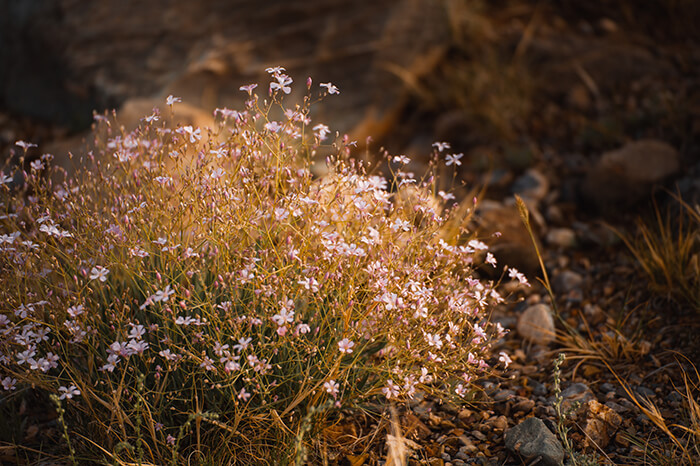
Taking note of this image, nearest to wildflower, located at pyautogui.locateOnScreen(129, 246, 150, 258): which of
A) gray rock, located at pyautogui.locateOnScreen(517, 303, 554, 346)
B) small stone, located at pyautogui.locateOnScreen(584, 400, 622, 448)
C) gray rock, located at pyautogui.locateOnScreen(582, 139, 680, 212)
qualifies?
small stone, located at pyautogui.locateOnScreen(584, 400, 622, 448)

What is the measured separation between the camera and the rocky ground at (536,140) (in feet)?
10.2

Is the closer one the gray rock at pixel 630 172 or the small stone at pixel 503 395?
the small stone at pixel 503 395

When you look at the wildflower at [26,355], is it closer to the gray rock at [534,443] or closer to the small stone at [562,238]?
the gray rock at [534,443]

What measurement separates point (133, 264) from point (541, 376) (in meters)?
2.26

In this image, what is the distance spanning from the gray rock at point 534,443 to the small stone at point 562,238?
2.12 metres

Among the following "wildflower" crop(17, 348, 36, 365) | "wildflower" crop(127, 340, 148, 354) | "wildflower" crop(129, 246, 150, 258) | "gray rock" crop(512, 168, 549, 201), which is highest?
"wildflower" crop(129, 246, 150, 258)

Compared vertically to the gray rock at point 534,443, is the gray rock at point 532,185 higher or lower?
lower

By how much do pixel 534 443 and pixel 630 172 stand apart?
2.88m

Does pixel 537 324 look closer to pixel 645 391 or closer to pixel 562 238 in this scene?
pixel 645 391

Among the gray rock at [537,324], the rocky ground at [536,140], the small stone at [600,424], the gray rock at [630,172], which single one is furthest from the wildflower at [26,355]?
the gray rock at [630,172]

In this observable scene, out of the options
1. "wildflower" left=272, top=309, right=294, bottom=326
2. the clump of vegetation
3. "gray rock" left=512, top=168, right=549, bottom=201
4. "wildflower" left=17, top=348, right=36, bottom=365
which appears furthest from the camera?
"gray rock" left=512, top=168, right=549, bottom=201

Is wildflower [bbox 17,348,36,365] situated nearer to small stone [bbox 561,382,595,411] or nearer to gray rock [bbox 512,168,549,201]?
small stone [bbox 561,382,595,411]

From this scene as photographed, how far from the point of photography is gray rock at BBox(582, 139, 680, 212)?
4.87 meters

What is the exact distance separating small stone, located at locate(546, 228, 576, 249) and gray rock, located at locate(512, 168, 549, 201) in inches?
21.1
